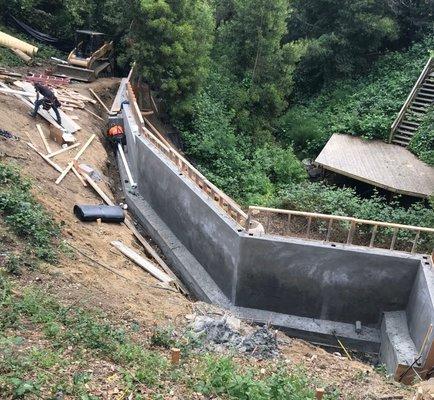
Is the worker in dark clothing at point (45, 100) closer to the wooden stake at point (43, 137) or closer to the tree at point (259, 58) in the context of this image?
the wooden stake at point (43, 137)

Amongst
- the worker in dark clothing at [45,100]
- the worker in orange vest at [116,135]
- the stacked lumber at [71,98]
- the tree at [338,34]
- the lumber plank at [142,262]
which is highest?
the tree at [338,34]

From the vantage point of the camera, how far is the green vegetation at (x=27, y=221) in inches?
351

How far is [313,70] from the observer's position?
931 inches

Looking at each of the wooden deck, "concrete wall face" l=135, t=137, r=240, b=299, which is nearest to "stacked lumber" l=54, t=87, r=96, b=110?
"concrete wall face" l=135, t=137, r=240, b=299

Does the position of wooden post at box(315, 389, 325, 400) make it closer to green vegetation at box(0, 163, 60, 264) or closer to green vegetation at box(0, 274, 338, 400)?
green vegetation at box(0, 274, 338, 400)

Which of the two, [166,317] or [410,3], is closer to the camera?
[166,317]

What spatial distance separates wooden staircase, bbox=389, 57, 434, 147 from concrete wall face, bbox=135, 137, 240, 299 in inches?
390

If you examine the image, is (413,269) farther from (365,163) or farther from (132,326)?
(365,163)

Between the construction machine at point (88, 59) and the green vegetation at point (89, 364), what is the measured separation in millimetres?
14710

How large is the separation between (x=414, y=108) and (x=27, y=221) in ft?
52.3

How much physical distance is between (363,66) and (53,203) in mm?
17208

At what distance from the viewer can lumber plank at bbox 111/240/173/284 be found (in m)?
10.7

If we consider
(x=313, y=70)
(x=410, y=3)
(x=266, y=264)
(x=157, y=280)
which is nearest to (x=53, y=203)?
(x=157, y=280)

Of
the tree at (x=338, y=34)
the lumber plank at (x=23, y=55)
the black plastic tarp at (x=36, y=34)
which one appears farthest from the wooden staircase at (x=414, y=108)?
the black plastic tarp at (x=36, y=34)
